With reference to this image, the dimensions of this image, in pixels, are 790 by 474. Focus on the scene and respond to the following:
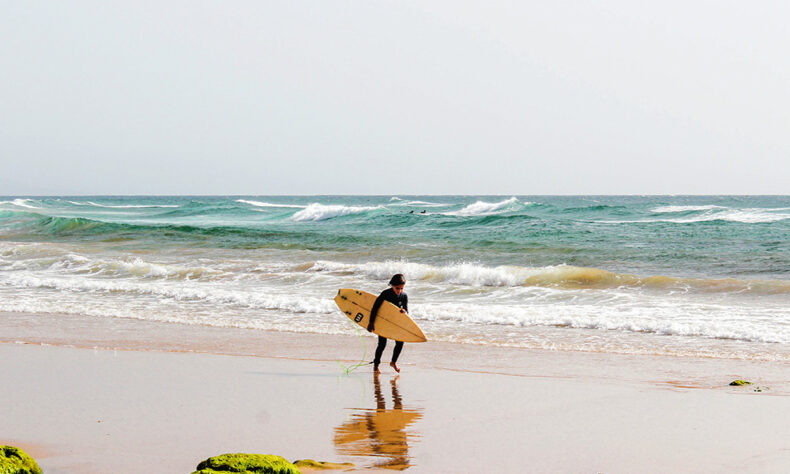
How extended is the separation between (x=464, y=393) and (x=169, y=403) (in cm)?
287

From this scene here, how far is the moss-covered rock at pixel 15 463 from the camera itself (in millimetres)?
3980

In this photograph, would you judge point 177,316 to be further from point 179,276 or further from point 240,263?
point 240,263

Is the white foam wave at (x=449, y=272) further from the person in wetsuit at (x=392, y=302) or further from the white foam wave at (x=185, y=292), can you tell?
the person in wetsuit at (x=392, y=302)

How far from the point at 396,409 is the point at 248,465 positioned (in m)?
2.33

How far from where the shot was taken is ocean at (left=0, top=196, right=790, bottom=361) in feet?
34.6

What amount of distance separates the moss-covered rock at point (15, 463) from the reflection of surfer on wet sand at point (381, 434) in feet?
6.70

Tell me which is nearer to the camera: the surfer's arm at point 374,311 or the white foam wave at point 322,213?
the surfer's arm at point 374,311

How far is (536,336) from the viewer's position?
33.3ft

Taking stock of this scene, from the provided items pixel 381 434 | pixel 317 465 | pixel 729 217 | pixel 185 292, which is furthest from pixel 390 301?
pixel 729 217

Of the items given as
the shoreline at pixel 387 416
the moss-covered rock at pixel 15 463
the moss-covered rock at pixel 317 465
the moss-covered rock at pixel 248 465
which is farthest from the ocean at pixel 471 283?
the moss-covered rock at pixel 15 463

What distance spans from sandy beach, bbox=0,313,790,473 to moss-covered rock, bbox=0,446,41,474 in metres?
0.36

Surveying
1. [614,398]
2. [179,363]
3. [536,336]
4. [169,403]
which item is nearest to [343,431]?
[169,403]

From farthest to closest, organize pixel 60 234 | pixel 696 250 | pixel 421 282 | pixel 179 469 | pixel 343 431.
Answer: pixel 60 234 → pixel 696 250 → pixel 421 282 → pixel 343 431 → pixel 179 469

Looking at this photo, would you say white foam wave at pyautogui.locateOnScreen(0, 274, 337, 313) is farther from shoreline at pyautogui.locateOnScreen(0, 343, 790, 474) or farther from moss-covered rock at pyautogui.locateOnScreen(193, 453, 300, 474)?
moss-covered rock at pyautogui.locateOnScreen(193, 453, 300, 474)
